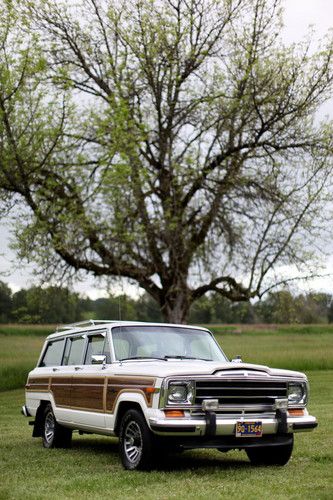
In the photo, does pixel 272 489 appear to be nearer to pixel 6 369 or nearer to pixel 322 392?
pixel 322 392

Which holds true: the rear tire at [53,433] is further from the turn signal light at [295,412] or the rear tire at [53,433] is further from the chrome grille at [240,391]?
the turn signal light at [295,412]

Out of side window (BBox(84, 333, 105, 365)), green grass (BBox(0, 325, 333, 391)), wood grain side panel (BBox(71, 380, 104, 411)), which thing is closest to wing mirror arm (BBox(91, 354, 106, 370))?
side window (BBox(84, 333, 105, 365))

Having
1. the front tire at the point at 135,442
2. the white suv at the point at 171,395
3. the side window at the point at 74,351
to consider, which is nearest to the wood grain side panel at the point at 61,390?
the white suv at the point at 171,395

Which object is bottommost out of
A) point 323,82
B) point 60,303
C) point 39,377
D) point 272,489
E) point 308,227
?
point 272,489

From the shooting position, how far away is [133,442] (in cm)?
1050

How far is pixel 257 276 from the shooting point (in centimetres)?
2817

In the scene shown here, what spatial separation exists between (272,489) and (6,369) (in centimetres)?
2380

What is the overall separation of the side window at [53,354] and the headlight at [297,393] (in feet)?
14.0

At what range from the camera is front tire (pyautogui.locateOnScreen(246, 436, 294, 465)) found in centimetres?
1095

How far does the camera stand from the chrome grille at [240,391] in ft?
33.4

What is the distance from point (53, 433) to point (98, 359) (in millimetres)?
2568

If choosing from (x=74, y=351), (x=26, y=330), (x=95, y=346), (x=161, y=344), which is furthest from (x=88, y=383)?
(x=26, y=330)

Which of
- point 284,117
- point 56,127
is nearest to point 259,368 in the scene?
point 56,127

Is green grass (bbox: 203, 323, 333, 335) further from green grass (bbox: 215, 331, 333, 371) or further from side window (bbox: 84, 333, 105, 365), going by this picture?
side window (bbox: 84, 333, 105, 365)
